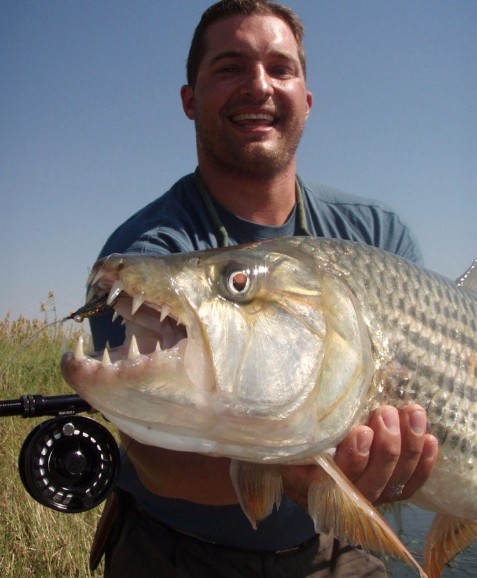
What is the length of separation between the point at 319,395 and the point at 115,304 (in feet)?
2.04

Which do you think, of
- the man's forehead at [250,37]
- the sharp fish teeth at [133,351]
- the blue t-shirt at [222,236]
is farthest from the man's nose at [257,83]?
the sharp fish teeth at [133,351]

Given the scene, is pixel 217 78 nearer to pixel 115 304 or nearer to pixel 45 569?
pixel 115 304

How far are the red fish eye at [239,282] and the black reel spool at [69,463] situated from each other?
3.20ft

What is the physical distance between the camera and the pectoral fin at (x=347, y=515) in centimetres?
187

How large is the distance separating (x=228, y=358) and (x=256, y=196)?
171cm

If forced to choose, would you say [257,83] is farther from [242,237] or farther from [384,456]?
[384,456]

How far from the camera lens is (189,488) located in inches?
99.0

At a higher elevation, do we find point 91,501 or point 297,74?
point 297,74

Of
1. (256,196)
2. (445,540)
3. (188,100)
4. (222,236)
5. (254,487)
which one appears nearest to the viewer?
(254,487)

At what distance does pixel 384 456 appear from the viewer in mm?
2143

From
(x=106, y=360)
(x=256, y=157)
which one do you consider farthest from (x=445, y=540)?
(x=256, y=157)

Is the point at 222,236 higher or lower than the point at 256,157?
lower

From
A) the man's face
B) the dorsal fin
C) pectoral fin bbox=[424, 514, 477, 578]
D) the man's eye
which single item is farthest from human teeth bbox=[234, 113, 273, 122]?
pectoral fin bbox=[424, 514, 477, 578]

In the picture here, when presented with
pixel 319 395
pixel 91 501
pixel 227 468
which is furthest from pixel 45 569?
pixel 319 395
